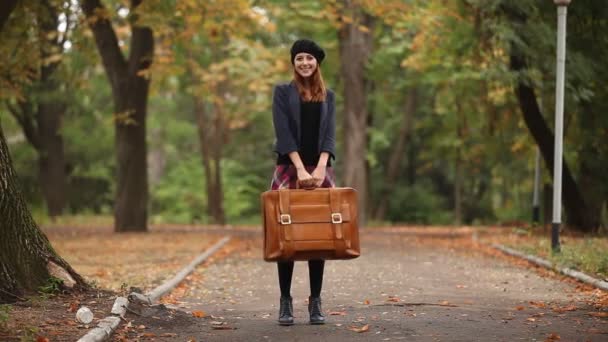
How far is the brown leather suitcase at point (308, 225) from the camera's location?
7434 mm

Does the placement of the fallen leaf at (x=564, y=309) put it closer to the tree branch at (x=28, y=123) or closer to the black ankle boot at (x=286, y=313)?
the black ankle boot at (x=286, y=313)

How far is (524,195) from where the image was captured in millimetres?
43062

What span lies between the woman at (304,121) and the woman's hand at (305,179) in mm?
13

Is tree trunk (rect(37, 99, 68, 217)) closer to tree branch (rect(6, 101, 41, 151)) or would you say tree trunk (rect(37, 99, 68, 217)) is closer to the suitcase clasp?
tree branch (rect(6, 101, 41, 151))

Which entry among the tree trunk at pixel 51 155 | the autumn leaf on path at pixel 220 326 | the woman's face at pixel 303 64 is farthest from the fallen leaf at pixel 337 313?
the tree trunk at pixel 51 155

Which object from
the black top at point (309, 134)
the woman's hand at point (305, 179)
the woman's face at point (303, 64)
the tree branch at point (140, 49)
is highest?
the tree branch at point (140, 49)

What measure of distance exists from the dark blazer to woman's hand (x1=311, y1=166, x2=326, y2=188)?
0.17 meters

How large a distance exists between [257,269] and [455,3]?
9009 mm

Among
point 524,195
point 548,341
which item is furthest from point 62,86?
point 548,341

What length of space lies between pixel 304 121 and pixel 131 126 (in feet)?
52.9

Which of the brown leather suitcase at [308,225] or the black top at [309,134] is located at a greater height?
the black top at [309,134]

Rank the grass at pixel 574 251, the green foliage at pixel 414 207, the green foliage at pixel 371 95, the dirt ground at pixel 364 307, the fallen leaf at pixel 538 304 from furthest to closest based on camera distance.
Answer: the green foliage at pixel 414 207 → the green foliage at pixel 371 95 → the grass at pixel 574 251 → the fallen leaf at pixel 538 304 → the dirt ground at pixel 364 307

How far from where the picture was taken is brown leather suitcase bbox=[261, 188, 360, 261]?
24.4 feet

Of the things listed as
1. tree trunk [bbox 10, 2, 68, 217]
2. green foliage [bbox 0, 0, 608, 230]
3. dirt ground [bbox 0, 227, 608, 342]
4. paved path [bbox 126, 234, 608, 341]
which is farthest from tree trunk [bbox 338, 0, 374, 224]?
dirt ground [bbox 0, 227, 608, 342]
